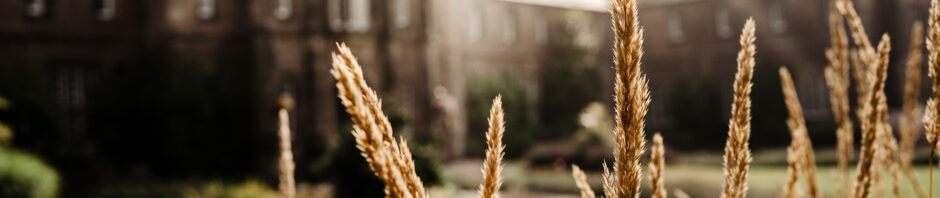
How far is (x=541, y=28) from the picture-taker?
31.4m

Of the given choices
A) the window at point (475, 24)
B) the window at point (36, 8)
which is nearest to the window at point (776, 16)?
the window at point (475, 24)

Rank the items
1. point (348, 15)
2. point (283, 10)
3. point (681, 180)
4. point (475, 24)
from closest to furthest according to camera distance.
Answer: point (681, 180) → point (283, 10) → point (348, 15) → point (475, 24)

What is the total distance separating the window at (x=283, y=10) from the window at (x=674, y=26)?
18908 mm

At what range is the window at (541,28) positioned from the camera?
31172 mm

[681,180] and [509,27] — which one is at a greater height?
[509,27]

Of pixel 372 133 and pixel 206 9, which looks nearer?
pixel 372 133

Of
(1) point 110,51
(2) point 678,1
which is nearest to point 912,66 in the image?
(1) point 110,51

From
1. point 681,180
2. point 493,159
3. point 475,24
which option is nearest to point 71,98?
point 475,24

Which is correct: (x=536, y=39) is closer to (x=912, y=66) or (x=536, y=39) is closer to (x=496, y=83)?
(x=496, y=83)

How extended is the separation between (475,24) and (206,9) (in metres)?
12.4

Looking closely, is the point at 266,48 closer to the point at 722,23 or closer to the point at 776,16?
the point at 722,23

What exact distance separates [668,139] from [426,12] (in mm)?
11761

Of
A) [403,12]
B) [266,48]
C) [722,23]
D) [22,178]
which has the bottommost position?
[22,178]

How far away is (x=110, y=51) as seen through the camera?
1961 centimetres
